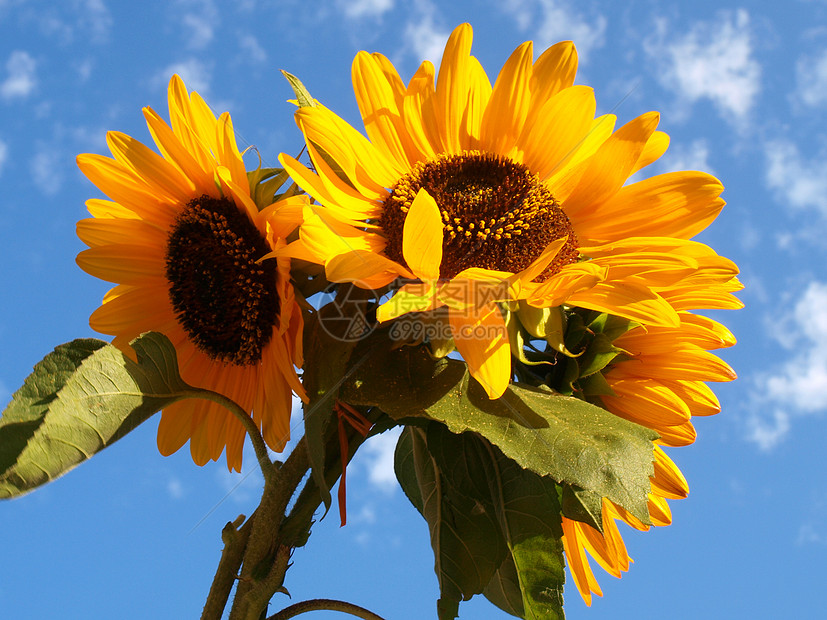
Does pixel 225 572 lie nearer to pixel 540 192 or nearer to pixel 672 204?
pixel 540 192

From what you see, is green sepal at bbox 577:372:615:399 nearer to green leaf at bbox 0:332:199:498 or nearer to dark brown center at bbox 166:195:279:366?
dark brown center at bbox 166:195:279:366

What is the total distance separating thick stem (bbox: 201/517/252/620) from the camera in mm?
1161

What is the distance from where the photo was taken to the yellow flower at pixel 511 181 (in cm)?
105

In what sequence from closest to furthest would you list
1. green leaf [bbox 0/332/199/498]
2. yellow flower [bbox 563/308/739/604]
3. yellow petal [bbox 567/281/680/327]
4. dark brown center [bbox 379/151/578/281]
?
green leaf [bbox 0/332/199/498]
yellow petal [bbox 567/281/680/327]
dark brown center [bbox 379/151/578/281]
yellow flower [bbox 563/308/739/604]

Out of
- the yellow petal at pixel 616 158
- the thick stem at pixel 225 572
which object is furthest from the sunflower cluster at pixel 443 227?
the thick stem at pixel 225 572

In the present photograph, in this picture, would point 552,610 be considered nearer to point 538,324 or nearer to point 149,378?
point 538,324

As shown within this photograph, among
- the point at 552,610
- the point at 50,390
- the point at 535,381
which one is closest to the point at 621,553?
the point at 552,610

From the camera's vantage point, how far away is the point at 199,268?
1183 millimetres

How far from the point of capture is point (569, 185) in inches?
46.9

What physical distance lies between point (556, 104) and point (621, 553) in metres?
0.77

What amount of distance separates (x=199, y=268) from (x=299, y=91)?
1.04ft

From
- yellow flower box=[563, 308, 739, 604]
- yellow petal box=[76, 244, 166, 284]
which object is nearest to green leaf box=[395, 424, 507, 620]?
yellow flower box=[563, 308, 739, 604]

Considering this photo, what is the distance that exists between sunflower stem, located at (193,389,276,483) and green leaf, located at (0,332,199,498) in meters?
0.06

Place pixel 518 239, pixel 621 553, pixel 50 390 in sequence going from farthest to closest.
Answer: pixel 621 553
pixel 518 239
pixel 50 390
